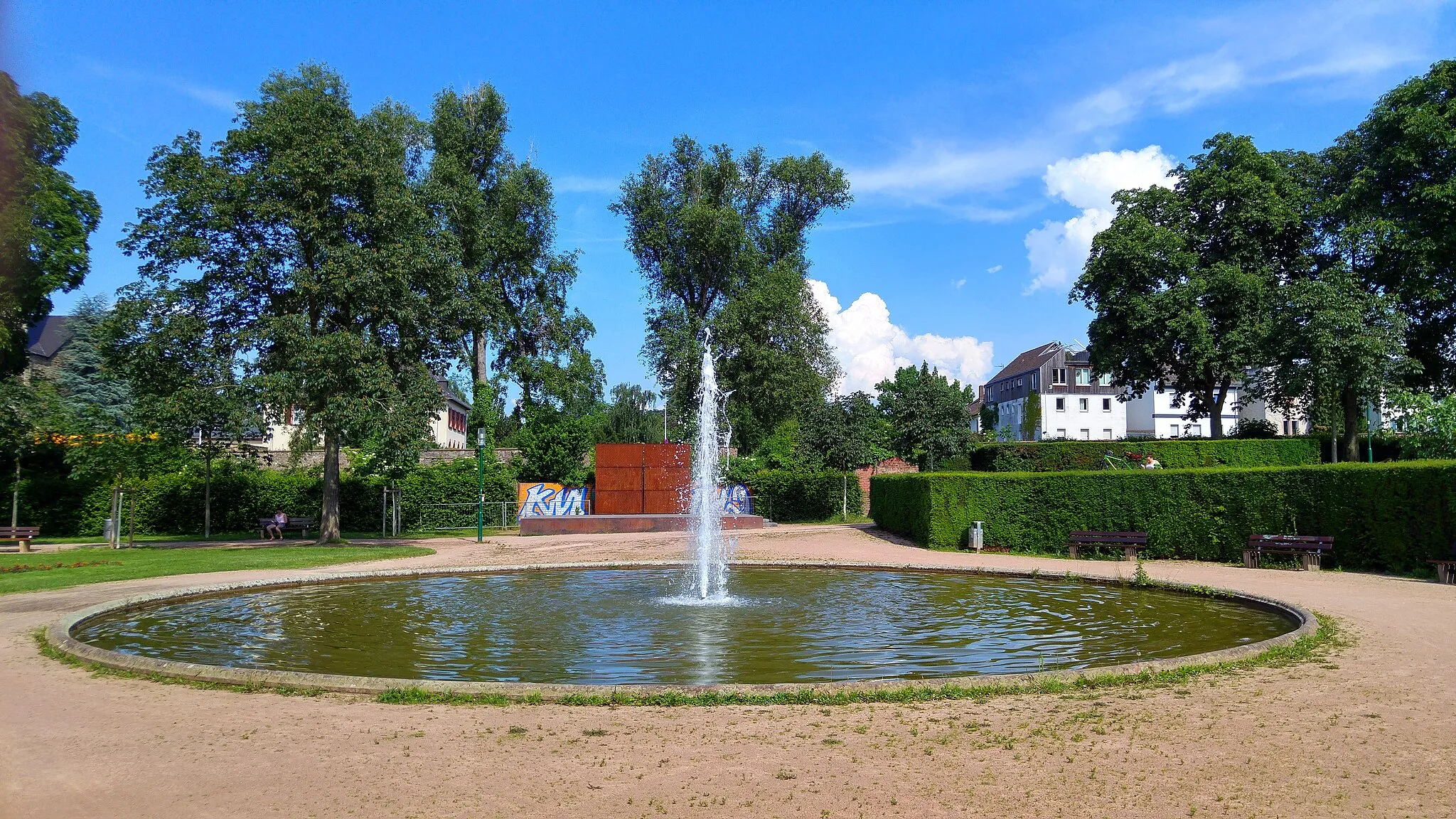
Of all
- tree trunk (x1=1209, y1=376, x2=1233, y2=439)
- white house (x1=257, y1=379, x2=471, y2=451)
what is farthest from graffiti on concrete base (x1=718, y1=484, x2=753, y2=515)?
tree trunk (x1=1209, y1=376, x2=1233, y2=439)

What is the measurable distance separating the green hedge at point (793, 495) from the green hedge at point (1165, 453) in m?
7.33

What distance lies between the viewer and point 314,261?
1148 inches

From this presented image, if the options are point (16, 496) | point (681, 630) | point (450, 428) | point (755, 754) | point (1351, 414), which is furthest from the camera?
point (450, 428)

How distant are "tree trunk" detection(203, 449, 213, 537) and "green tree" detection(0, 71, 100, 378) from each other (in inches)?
294

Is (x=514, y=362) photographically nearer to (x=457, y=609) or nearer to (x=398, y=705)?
(x=457, y=609)

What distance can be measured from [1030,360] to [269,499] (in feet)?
259

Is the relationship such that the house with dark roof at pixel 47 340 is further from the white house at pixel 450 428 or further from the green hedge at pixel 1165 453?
the green hedge at pixel 1165 453

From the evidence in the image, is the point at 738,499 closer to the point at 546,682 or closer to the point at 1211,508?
the point at 1211,508

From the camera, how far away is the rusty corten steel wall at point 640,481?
37688mm

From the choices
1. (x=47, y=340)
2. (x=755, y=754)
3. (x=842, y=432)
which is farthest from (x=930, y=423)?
(x=47, y=340)

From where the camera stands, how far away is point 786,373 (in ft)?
165

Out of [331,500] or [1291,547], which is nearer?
[1291,547]

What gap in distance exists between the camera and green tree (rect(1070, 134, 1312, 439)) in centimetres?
4094

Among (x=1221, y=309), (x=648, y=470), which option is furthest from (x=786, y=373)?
(x=1221, y=309)
